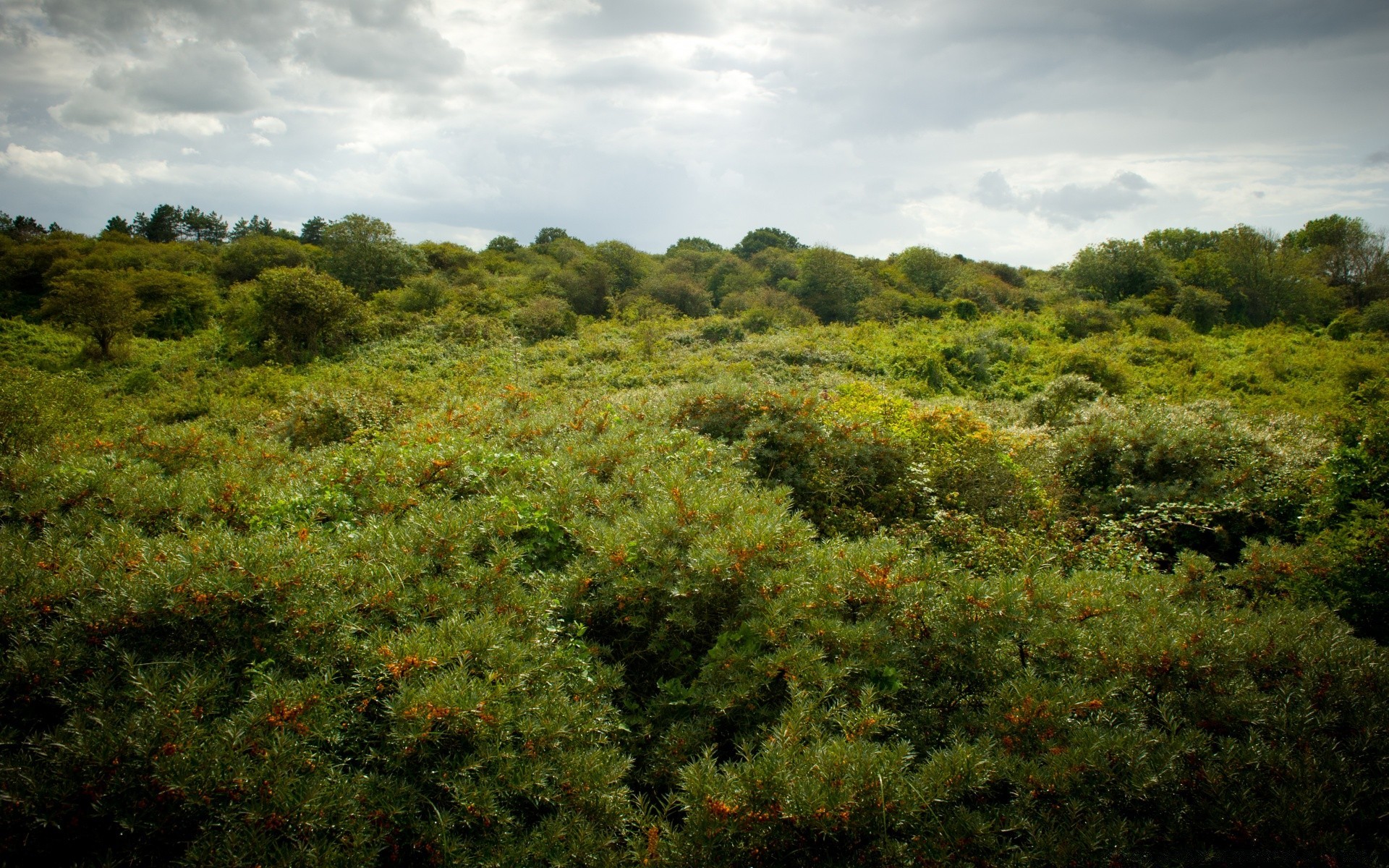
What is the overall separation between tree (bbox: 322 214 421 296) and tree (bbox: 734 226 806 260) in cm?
2893

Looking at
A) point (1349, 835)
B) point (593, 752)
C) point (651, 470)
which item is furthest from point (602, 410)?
point (1349, 835)

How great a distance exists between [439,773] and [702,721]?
1212mm

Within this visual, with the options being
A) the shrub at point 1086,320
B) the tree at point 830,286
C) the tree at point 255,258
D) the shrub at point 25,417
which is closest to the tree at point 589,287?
the tree at point 830,286

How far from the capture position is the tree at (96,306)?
19844 millimetres

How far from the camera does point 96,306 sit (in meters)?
19.8

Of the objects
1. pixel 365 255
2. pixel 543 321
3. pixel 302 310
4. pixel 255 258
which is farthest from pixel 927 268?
pixel 255 258

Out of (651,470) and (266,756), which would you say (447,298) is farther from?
(266,756)

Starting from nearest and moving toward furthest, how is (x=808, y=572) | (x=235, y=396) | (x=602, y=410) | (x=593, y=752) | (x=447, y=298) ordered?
(x=593, y=752)
(x=808, y=572)
(x=602, y=410)
(x=235, y=396)
(x=447, y=298)

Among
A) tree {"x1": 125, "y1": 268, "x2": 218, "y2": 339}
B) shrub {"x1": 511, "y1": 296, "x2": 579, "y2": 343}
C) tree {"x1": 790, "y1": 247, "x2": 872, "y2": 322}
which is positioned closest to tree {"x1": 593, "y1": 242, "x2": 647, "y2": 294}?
shrub {"x1": 511, "y1": 296, "x2": 579, "y2": 343}

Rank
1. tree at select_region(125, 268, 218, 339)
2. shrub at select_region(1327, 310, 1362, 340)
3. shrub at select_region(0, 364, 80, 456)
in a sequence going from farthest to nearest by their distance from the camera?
tree at select_region(125, 268, 218, 339) < shrub at select_region(1327, 310, 1362, 340) < shrub at select_region(0, 364, 80, 456)

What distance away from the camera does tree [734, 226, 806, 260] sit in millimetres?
53469

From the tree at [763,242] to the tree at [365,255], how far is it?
1139 inches

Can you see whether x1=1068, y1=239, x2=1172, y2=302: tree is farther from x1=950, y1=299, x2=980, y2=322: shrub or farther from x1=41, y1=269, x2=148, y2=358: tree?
x1=41, y1=269, x2=148, y2=358: tree

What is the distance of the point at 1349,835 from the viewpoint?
2057mm
